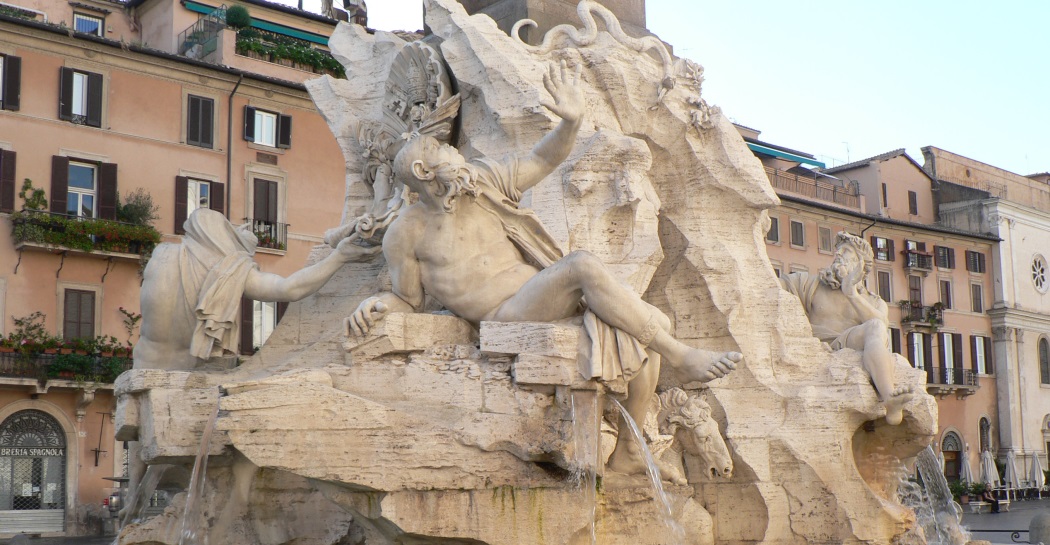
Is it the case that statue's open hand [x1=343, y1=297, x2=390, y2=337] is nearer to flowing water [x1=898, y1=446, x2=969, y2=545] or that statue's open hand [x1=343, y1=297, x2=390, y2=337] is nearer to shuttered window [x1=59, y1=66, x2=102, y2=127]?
Answer: flowing water [x1=898, y1=446, x2=969, y2=545]

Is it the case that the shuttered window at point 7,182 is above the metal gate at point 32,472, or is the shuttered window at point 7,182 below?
above

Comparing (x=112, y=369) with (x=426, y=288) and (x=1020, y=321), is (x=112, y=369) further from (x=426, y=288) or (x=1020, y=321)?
(x=1020, y=321)

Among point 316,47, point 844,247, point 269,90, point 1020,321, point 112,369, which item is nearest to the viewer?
point 844,247

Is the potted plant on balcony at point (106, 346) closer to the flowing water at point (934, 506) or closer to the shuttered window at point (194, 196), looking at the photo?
the shuttered window at point (194, 196)

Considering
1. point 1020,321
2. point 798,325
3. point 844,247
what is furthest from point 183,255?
point 1020,321

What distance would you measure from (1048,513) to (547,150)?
8653 millimetres

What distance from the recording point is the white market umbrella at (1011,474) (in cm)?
3844

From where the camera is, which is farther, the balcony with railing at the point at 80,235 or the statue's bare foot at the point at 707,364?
the balcony with railing at the point at 80,235

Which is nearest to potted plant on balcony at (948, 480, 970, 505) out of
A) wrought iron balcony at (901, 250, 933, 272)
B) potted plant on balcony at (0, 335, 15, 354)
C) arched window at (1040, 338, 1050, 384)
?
wrought iron balcony at (901, 250, 933, 272)

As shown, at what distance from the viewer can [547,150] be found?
26.2 feet

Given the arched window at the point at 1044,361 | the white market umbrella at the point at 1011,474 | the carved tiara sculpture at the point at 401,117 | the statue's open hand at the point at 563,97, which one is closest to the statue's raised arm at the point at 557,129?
the statue's open hand at the point at 563,97

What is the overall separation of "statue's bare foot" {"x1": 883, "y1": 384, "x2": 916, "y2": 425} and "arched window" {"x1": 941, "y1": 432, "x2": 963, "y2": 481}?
33440 mm

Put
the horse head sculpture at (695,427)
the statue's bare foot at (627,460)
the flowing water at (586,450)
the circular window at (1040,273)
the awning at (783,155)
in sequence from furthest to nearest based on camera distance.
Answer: the circular window at (1040,273) → the awning at (783,155) → the horse head sculpture at (695,427) → the statue's bare foot at (627,460) → the flowing water at (586,450)

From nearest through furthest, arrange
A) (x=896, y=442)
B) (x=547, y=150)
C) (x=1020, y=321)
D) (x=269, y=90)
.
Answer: (x=547, y=150) < (x=896, y=442) < (x=269, y=90) < (x=1020, y=321)
